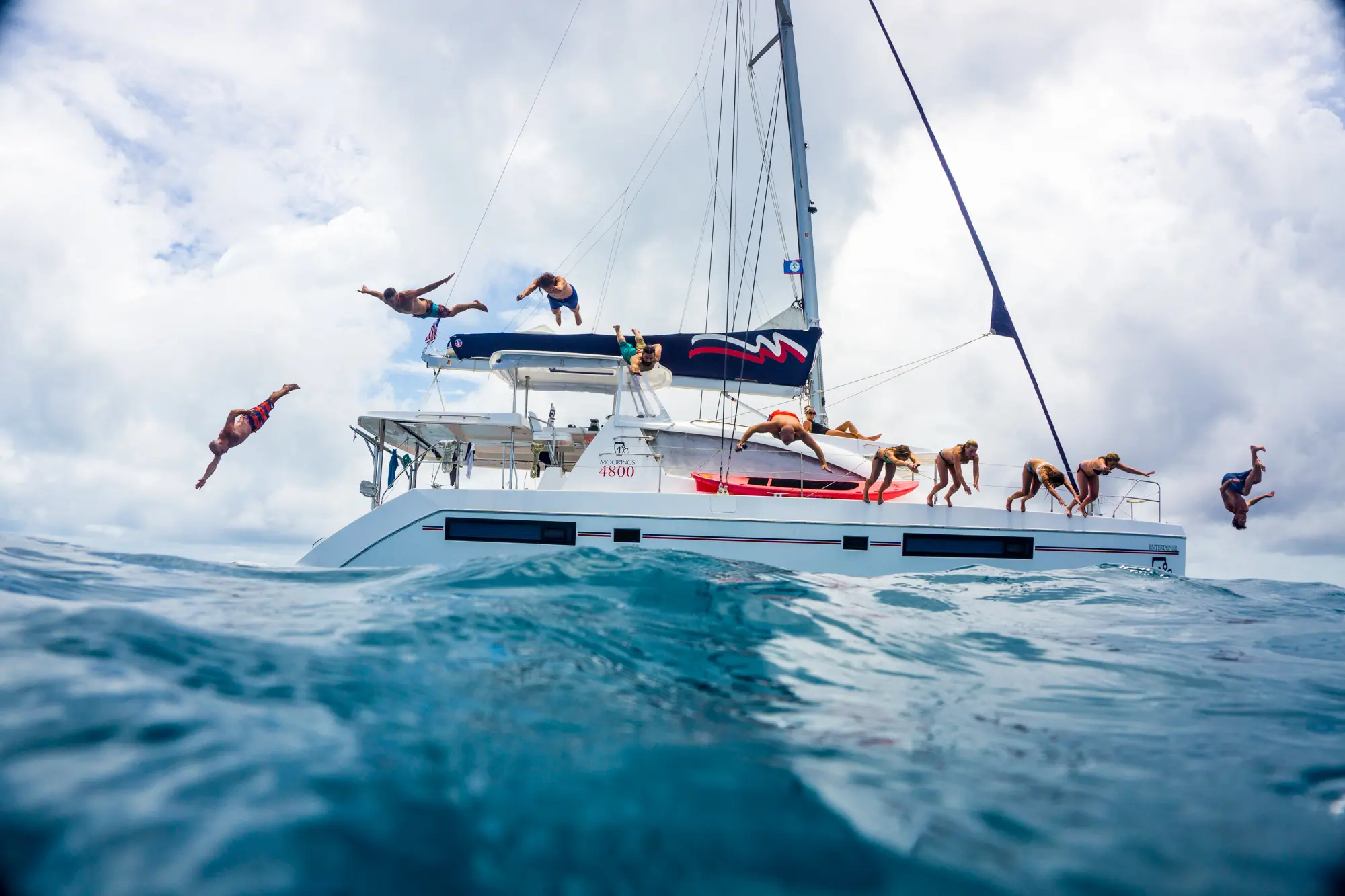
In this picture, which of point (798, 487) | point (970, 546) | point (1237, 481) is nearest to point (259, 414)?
point (798, 487)

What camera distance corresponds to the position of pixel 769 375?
1134cm

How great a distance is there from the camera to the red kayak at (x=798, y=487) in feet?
29.6

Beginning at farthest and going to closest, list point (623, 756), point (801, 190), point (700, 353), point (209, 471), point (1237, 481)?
point (801, 190) → point (700, 353) → point (1237, 481) → point (209, 471) → point (623, 756)

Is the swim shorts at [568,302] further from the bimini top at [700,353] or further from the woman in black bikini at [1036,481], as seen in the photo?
the woman in black bikini at [1036,481]

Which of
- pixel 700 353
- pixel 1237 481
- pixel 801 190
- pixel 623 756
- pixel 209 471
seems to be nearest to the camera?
pixel 623 756

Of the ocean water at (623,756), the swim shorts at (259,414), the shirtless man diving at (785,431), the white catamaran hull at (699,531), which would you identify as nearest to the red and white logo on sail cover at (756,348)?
the shirtless man diving at (785,431)

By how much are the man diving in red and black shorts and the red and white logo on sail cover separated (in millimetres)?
6495

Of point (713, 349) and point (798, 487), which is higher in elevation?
point (713, 349)

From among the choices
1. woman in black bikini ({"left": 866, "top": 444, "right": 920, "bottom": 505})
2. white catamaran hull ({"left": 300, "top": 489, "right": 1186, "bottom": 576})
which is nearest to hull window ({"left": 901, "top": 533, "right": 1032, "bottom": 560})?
white catamaran hull ({"left": 300, "top": 489, "right": 1186, "bottom": 576})

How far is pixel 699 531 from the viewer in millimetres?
8320

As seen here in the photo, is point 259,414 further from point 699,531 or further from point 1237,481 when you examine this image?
point 1237,481

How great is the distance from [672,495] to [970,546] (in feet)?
13.5

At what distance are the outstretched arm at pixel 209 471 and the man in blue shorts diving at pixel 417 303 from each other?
324 cm

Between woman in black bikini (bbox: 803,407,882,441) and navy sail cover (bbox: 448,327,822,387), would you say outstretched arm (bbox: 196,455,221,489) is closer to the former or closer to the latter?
navy sail cover (bbox: 448,327,822,387)
